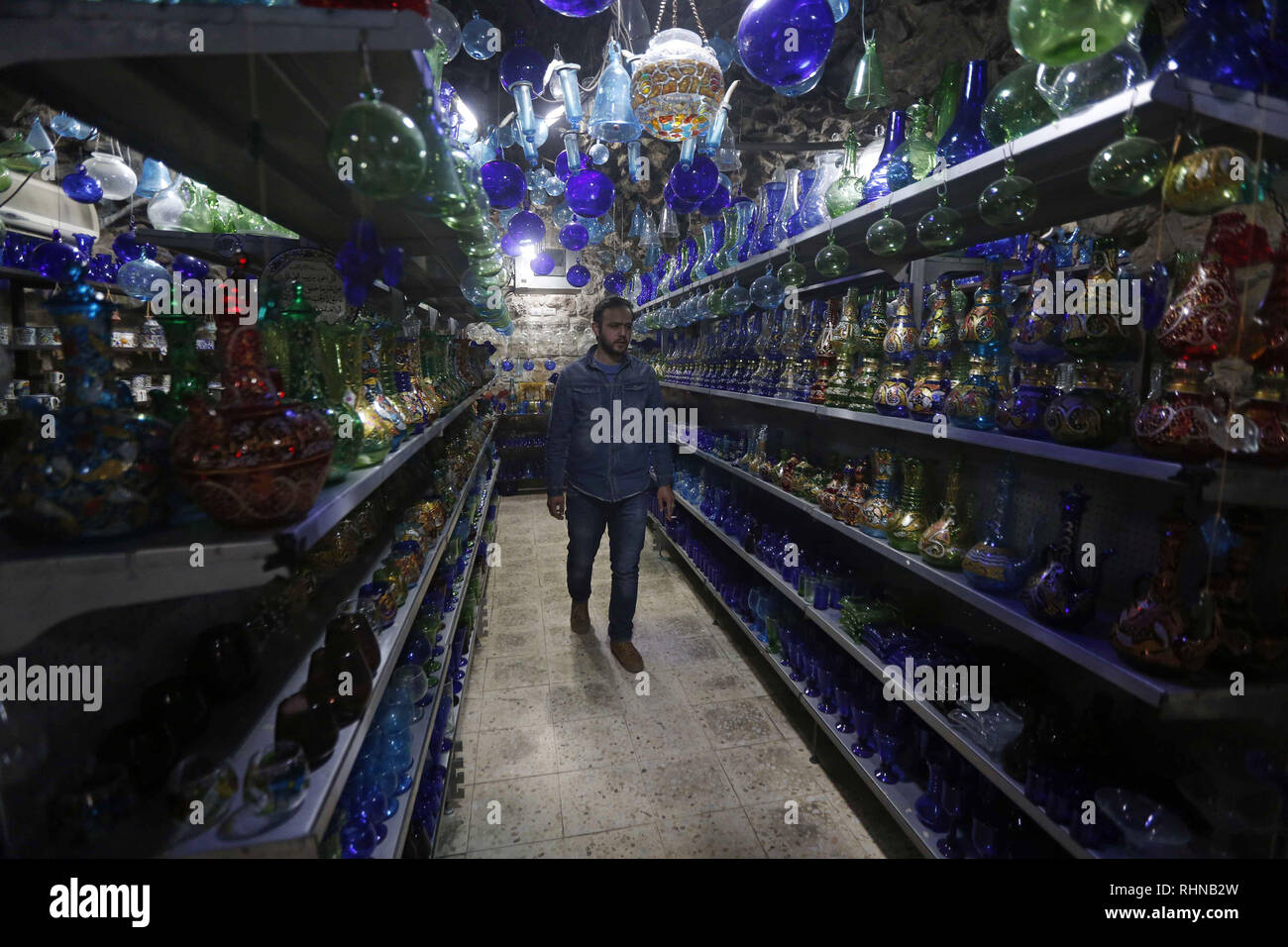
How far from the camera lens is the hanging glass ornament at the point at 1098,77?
3.74ft

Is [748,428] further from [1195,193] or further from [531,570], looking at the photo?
[1195,193]

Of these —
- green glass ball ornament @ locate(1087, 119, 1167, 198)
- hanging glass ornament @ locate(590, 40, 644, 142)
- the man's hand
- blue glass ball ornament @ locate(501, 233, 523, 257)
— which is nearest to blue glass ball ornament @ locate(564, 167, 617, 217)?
blue glass ball ornament @ locate(501, 233, 523, 257)

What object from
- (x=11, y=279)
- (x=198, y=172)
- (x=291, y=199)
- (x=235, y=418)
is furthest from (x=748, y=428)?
(x=11, y=279)

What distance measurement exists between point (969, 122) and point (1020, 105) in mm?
462

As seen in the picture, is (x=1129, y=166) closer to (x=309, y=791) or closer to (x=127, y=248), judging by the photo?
(x=309, y=791)

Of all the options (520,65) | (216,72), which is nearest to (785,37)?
(216,72)

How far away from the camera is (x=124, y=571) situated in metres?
0.82

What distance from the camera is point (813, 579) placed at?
253cm

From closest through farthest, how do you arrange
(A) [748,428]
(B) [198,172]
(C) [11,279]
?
(B) [198,172], (C) [11,279], (A) [748,428]

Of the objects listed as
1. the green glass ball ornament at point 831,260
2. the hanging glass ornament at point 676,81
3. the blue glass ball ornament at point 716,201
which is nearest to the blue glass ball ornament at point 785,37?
the hanging glass ornament at point 676,81

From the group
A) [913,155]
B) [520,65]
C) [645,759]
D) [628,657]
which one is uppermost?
[520,65]

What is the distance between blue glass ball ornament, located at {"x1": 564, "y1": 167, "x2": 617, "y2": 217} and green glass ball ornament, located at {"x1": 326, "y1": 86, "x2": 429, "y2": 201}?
2506mm

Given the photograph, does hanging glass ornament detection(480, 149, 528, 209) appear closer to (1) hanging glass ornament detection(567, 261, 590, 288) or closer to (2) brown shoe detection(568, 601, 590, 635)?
(2) brown shoe detection(568, 601, 590, 635)
